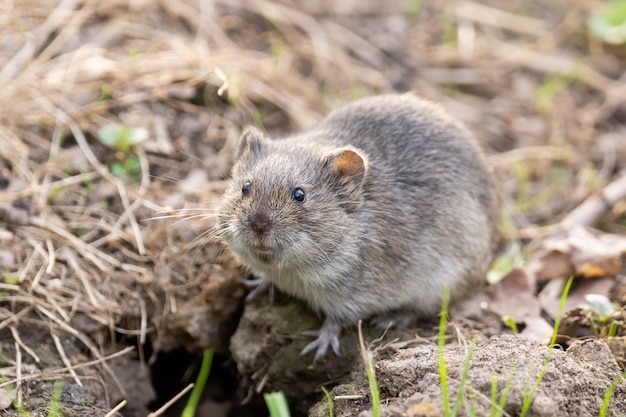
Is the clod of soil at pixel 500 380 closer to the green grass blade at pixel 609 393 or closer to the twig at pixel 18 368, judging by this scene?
the green grass blade at pixel 609 393

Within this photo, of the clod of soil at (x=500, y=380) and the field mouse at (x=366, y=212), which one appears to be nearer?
the clod of soil at (x=500, y=380)

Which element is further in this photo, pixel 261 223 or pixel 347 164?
pixel 347 164

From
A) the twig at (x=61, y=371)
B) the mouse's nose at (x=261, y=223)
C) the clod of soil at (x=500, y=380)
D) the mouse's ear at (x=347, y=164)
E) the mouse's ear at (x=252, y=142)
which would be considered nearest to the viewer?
the clod of soil at (x=500, y=380)

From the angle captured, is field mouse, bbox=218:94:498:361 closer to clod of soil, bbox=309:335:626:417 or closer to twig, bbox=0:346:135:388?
clod of soil, bbox=309:335:626:417

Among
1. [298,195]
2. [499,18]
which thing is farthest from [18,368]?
[499,18]

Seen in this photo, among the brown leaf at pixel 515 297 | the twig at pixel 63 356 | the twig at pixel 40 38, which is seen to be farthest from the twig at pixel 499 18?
the twig at pixel 63 356

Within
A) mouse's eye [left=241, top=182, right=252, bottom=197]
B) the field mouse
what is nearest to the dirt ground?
the field mouse

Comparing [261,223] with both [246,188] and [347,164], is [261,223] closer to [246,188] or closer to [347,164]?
[246,188]

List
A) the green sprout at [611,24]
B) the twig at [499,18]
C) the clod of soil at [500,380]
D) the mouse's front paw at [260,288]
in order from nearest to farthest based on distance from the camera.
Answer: the clod of soil at [500,380], the mouse's front paw at [260,288], the green sprout at [611,24], the twig at [499,18]
